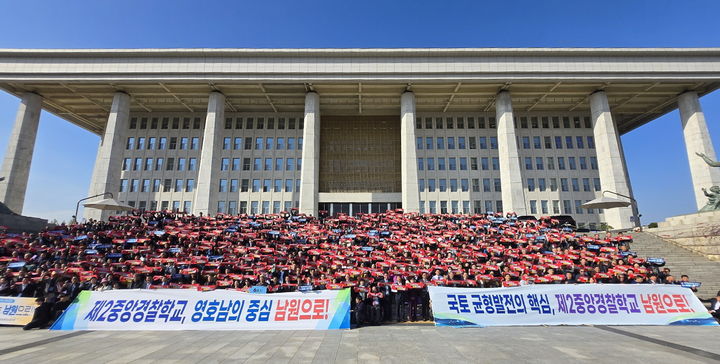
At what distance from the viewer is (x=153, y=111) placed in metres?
47.7

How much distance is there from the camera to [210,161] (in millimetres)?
37594

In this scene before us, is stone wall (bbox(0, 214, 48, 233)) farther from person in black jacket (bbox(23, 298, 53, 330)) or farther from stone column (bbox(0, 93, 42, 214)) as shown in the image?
person in black jacket (bbox(23, 298, 53, 330))

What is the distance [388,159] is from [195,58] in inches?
1057

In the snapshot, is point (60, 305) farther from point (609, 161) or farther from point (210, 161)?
point (609, 161)

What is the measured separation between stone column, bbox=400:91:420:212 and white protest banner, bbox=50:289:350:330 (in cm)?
2577

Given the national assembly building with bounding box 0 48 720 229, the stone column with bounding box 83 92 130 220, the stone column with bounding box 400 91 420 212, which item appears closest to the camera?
the stone column with bounding box 400 91 420 212

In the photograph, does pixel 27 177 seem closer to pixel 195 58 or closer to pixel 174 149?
pixel 174 149

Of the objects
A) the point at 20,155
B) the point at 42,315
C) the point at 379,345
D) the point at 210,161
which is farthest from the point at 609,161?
the point at 20,155

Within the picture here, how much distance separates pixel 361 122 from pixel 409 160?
14.5m

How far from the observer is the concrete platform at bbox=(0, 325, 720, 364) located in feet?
25.3

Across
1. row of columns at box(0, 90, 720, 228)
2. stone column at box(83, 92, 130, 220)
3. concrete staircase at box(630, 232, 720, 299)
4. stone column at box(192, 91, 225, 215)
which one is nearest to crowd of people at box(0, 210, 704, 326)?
concrete staircase at box(630, 232, 720, 299)

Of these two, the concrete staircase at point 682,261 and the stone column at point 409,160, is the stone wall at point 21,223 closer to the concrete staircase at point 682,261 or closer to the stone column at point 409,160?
the stone column at point 409,160

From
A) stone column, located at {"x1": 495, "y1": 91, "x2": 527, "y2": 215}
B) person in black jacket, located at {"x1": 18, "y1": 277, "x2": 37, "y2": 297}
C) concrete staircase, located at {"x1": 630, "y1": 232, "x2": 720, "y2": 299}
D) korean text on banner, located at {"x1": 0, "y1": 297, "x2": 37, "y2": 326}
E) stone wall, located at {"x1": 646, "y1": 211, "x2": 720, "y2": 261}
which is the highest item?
stone column, located at {"x1": 495, "y1": 91, "x2": 527, "y2": 215}

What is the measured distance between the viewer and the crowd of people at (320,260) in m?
13.0
